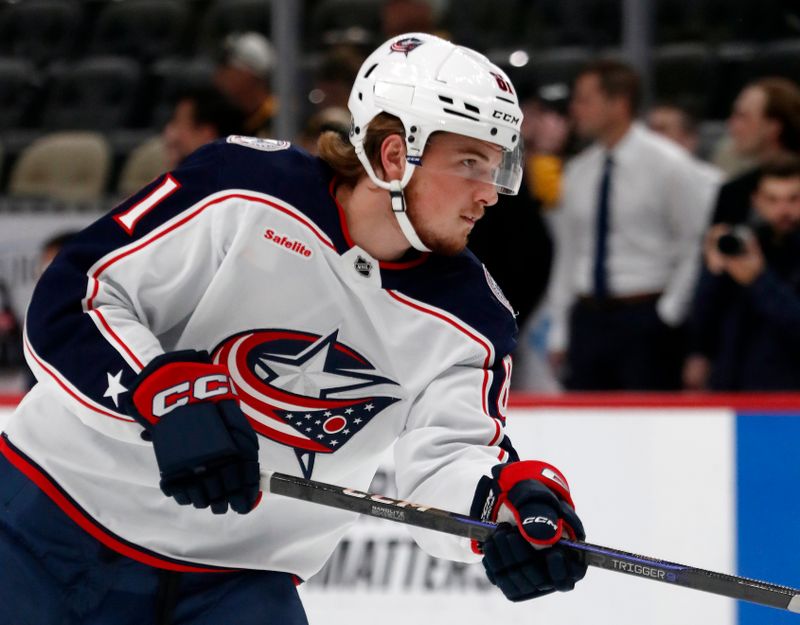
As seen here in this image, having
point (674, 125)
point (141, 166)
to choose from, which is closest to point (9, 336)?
point (141, 166)

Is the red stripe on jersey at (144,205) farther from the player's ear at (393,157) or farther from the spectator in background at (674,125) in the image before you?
the spectator in background at (674,125)

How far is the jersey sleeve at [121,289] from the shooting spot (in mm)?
2051

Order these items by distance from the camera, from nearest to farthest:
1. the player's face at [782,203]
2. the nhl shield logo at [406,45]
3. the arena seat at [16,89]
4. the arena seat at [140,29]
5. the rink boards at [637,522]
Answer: the nhl shield logo at [406,45]
the rink boards at [637,522]
the player's face at [782,203]
the arena seat at [16,89]
the arena seat at [140,29]

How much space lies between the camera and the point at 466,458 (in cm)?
221

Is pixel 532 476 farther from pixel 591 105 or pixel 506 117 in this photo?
pixel 591 105

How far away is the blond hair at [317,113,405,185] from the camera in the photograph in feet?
7.36

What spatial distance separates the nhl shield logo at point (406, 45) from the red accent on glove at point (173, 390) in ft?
2.06

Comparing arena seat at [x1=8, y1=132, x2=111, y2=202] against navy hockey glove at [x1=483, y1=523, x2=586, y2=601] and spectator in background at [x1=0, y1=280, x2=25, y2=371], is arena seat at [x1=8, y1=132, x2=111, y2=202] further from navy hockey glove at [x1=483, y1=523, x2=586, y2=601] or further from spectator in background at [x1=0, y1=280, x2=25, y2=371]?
navy hockey glove at [x1=483, y1=523, x2=586, y2=601]

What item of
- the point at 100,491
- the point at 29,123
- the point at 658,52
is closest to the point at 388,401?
the point at 100,491

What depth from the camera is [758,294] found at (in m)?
3.83

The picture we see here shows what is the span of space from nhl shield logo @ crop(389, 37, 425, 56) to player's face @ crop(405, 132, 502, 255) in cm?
15

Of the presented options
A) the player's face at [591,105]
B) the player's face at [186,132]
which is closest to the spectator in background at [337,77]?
the player's face at [186,132]

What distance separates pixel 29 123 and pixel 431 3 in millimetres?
1944

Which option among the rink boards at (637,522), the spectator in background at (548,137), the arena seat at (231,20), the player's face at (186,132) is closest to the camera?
the rink boards at (637,522)
